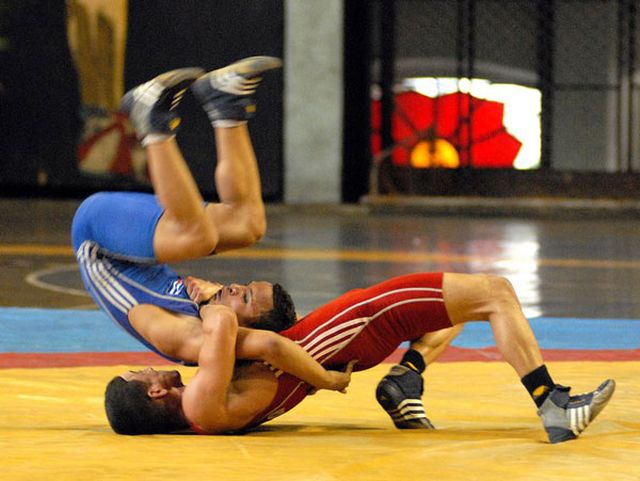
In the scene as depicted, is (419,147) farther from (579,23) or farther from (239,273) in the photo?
(239,273)

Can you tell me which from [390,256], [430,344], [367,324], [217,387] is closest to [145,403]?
[217,387]

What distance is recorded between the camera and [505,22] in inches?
549

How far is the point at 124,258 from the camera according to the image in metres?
4.07

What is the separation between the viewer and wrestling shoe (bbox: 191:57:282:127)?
4086 mm

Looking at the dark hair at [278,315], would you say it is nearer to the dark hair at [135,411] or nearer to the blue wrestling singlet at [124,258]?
the blue wrestling singlet at [124,258]

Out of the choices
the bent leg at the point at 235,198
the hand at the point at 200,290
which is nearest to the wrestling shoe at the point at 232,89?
the bent leg at the point at 235,198

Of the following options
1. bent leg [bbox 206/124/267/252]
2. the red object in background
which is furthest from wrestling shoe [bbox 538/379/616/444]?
the red object in background

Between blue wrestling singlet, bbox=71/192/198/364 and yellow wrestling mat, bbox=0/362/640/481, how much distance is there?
0.38 m

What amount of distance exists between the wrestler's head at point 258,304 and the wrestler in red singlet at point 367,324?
53 mm

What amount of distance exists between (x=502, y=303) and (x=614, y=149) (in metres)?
10.3

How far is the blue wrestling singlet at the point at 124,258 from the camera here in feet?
13.2

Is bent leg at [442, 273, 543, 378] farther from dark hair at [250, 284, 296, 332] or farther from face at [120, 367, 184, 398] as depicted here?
face at [120, 367, 184, 398]

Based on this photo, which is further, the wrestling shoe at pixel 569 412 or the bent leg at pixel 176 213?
the bent leg at pixel 176 213

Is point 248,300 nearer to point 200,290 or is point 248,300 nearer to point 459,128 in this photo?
point 200,290
